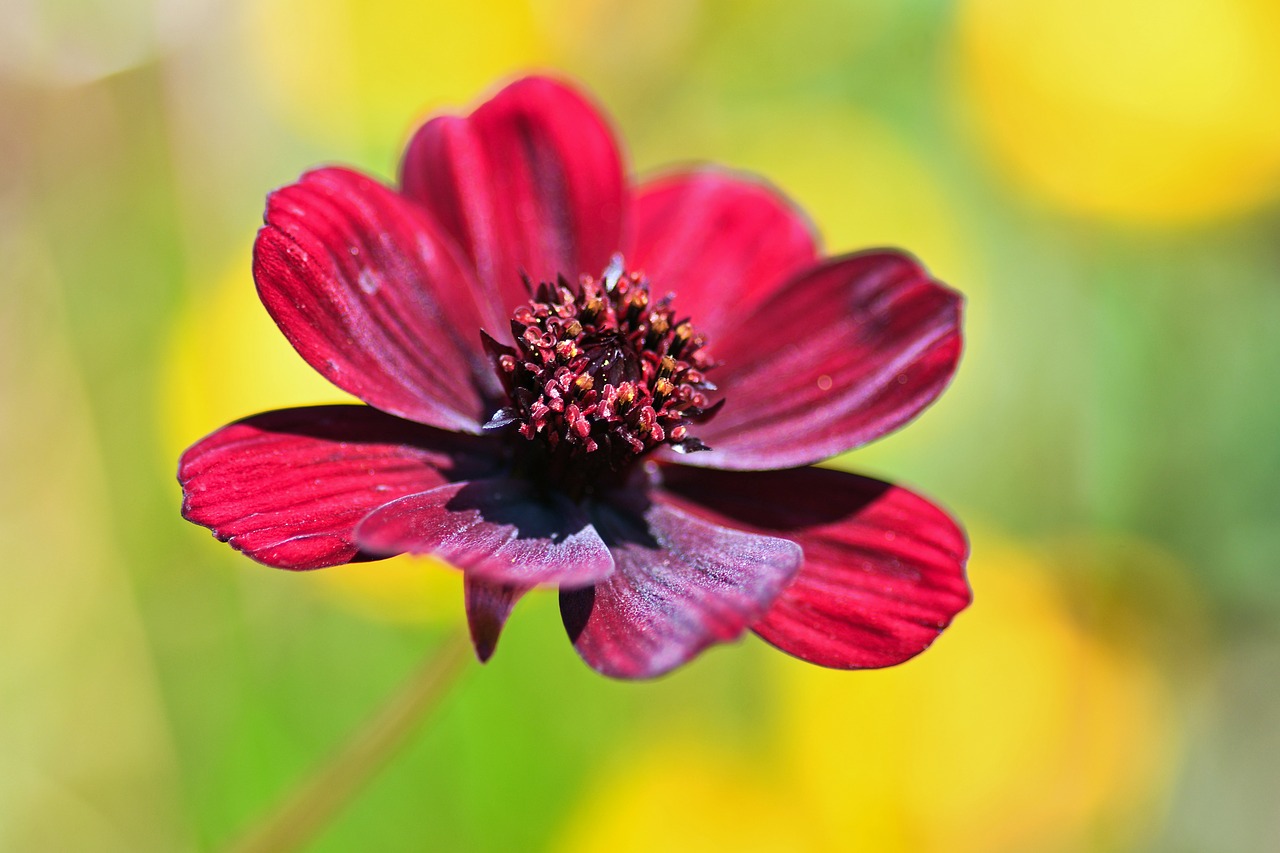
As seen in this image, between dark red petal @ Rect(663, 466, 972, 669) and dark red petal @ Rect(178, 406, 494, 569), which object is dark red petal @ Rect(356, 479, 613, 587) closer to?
dark red petal @ Rect(178, 406, 494, 569)

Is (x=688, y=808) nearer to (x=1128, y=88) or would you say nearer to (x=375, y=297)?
(x=375, y=297)

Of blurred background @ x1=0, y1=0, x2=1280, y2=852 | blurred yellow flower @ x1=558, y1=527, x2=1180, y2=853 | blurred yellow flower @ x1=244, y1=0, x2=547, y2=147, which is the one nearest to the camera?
blurred background @ x1=0, y1=0, x2=1280, y2=852

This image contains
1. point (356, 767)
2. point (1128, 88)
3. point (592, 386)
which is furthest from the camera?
point (1128, 88)

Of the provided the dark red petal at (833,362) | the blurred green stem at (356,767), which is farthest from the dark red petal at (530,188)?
the blurred green stem at (356,767)

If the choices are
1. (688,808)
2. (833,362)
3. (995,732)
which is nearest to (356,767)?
(833,362)

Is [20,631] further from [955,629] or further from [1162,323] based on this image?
[1162,323]

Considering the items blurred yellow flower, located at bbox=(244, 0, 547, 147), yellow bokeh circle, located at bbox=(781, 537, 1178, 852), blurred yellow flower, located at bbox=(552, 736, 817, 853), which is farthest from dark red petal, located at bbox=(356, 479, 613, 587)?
blurred yellow flower, located at bbox=(244, 0, 547, 147)

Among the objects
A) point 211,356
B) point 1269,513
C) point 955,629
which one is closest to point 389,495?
point 211,356
